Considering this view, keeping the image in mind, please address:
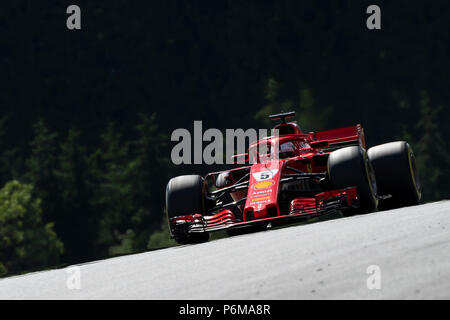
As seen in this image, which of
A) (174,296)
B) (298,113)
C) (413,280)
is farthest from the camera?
(298,113)

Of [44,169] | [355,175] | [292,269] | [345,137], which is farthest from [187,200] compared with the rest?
[44,169]

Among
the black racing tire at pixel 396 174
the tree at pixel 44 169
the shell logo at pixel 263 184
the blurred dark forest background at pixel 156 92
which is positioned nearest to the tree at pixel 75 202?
the blurred dark forest background at pixel 156 92

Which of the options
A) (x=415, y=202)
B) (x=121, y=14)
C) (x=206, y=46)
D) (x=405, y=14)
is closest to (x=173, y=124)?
(x=206, y=46)

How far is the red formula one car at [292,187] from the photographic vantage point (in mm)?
11508

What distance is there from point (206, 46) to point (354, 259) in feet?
248

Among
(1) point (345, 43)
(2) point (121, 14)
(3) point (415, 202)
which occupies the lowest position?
(3) point (415, 202)

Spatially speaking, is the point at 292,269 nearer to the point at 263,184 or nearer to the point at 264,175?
the point at 263,184

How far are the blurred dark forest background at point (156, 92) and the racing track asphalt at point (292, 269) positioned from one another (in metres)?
44.3

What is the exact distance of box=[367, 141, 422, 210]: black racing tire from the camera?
1271cm

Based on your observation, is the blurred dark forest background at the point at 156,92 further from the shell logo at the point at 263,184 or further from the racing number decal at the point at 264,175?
the shell logo at the point at 263,184

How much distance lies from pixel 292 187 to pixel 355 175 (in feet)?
5.17

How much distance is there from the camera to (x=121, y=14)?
84062 millimetres

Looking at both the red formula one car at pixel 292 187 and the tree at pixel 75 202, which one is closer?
the red formula one car at pixel 292 187

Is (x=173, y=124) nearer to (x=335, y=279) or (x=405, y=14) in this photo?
(x=405, y=14)
